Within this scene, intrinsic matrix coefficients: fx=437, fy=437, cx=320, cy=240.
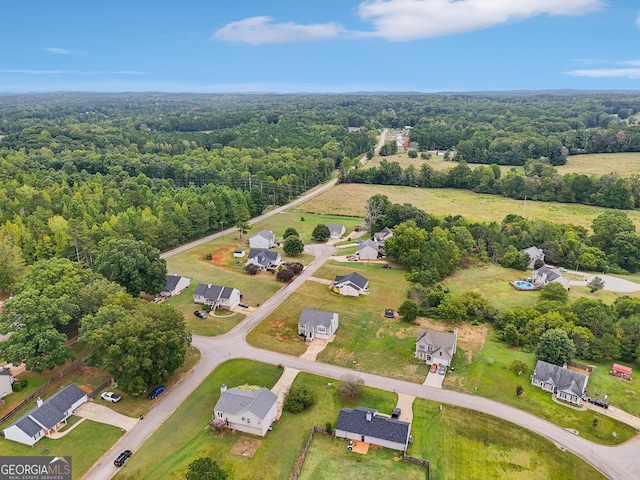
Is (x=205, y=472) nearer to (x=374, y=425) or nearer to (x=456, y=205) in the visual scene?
(x=374, y=425)

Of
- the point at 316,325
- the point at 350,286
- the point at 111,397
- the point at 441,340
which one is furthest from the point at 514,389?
the point at 111,397

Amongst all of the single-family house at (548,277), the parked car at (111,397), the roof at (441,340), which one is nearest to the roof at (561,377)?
the roof at (441,340)

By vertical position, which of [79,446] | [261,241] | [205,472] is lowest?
[79,446]

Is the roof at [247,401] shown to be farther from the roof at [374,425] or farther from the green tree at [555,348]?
the green tree at [555,348]

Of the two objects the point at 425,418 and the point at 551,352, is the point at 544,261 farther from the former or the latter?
the point at 425,418

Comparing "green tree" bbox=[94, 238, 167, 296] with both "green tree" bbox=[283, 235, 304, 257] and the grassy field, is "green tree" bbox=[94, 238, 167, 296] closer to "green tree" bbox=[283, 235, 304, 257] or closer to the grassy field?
"green tree" bbox=[283, 235, 304, 257]

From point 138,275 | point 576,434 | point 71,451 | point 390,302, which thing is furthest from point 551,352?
point 138,275
